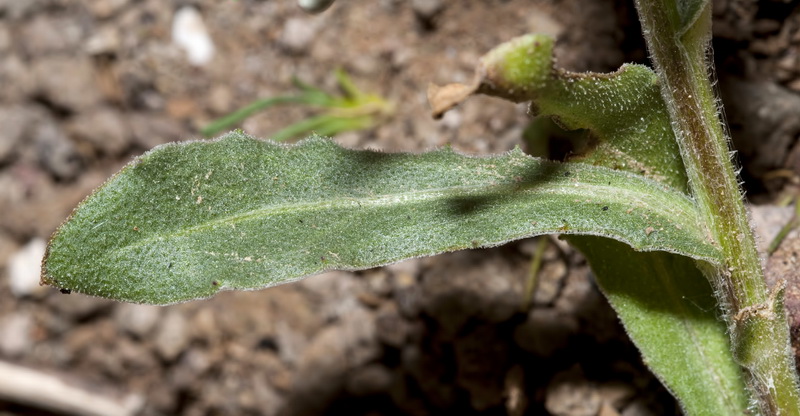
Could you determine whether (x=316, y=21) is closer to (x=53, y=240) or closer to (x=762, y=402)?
(x=53, y=240)

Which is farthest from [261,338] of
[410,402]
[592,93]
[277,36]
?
[592,93]

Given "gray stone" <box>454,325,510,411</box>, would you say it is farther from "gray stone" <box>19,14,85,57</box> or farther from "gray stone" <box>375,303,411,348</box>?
"gray stone" <box>19,14,85,57</box>

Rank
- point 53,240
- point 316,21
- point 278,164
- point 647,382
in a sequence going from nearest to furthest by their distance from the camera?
point 53,240 < point 278,164 < point 647,382 < point 316,21

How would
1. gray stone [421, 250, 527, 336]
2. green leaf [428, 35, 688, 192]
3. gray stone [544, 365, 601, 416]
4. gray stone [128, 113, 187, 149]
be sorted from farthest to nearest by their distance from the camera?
gray stone [128, 113, 187, 149] < gray stone [421, 250, 527, 336] < gray stone [544, 365, 601, 416] < green leaf [428, 35, 688, 192]

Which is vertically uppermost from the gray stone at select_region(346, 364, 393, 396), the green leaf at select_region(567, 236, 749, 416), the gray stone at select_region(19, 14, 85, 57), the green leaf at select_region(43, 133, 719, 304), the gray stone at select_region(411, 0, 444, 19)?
the green leaf at select_region(43, 133, 719, 304)

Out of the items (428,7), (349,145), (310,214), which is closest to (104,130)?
(349,145)

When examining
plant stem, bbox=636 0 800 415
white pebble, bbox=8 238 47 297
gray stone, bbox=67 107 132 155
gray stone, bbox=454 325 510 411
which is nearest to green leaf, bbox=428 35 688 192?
plant stem, bbox=636 0 800 415

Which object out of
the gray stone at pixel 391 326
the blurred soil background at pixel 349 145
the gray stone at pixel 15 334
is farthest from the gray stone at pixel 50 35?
the gray stone at pixel 391 326

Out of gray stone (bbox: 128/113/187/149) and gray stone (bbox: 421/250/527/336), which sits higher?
gray stone (bbox: 421/250/527/336)
